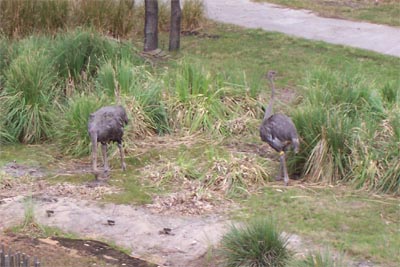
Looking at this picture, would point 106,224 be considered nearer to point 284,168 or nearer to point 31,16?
point 284,168

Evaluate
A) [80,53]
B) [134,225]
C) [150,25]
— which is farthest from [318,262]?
[150,25]

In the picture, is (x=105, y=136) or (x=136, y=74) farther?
(x=136, y=74)

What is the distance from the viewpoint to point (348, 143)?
8.70 meters

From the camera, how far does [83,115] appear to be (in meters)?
9.70

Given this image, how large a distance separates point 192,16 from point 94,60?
5039 millimetres

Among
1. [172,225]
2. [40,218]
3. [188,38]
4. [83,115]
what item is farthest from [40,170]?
[188,38]

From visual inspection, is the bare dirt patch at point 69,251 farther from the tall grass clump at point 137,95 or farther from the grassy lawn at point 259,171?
the tall grass clump at point 137,95

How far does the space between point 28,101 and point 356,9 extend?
971cm

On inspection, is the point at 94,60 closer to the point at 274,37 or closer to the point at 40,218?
the point at 40,218

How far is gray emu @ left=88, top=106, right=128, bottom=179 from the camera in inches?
340

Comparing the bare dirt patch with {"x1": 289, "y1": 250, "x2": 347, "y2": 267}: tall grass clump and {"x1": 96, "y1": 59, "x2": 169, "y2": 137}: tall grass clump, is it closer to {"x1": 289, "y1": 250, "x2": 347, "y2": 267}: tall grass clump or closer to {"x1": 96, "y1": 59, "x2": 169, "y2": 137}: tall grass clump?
{"x1": 289, "y1": 250, "x2": 347, "y2": 267}: tall grass clump

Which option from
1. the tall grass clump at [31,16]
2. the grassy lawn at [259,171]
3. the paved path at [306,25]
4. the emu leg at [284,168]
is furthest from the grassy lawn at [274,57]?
the emu leg at [284,168]

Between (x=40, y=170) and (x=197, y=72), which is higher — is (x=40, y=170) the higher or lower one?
the lower one

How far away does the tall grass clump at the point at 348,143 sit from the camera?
841 centimetres
